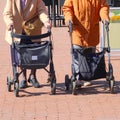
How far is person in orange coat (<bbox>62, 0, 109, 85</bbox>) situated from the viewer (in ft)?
27.6

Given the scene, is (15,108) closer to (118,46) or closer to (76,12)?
(76,12)

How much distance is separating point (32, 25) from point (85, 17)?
882 millimetres

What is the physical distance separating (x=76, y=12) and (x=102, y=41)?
3.60 meters

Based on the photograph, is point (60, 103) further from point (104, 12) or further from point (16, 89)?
point (104, 12)

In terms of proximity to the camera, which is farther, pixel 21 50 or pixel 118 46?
pixel 118 46

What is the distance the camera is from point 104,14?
27.5ft

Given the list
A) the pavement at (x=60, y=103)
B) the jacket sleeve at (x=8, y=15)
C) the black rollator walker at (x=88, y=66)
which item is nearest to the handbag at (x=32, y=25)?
the jacket sleeve at (x=8, y=15)

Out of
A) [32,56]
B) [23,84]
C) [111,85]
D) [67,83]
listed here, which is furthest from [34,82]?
[111,85]

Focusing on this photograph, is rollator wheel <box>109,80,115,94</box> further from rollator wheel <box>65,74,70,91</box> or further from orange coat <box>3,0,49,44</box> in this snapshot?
orange coat <box>3,0,49,44</box>

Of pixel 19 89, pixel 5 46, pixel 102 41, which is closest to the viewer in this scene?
pixel 19 89

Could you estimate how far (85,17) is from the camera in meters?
8.44

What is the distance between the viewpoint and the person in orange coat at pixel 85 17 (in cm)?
842

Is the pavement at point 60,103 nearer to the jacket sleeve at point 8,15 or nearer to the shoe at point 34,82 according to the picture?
the shoe at point 34,82

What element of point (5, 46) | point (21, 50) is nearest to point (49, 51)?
point (21, 50)
